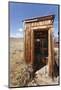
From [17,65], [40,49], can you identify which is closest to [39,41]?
[40,49]

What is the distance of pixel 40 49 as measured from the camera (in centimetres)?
285

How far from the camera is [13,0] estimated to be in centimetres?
278

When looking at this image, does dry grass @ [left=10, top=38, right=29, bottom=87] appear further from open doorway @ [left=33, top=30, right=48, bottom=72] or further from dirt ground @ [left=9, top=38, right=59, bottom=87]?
open doorway @ [left=33, top=30, right=48, bottom=72]

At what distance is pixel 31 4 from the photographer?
2.84 m

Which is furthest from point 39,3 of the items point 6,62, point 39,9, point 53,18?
point 6,62

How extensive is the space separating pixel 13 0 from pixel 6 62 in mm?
757

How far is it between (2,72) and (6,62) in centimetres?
13

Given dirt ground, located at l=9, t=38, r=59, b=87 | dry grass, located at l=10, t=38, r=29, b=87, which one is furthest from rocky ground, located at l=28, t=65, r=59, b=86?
dry grass, located at l=10, t=38, r=29, b=87

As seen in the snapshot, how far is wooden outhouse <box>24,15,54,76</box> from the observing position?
2.82m

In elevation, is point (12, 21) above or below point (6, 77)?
above

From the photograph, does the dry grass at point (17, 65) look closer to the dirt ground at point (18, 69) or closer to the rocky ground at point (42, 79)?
the dirt ground at point (18, 69)

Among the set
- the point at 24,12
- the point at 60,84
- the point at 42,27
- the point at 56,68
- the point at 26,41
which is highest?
the point at 24,12

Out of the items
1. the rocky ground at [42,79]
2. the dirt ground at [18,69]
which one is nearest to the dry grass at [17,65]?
the dirt ground at [18,69]

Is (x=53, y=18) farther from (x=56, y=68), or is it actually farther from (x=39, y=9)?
(x=56, y=68)
